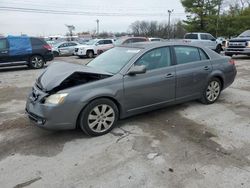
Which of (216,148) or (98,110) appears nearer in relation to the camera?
(216,148)

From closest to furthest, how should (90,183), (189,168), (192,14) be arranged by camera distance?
(90,183) → (189,168) → (192,14)

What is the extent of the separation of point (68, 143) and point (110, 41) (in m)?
19.0

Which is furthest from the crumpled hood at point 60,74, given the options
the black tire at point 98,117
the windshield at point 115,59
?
the black tire at point 98,117

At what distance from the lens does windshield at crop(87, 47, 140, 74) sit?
5059mm

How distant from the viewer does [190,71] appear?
5762mm

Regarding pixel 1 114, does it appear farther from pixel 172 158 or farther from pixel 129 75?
pixel 172 158

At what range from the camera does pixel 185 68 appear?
5.69m

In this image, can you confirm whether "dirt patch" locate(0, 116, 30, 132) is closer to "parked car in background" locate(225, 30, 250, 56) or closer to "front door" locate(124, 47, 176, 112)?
"front door" locate(124, 47, 176, 112)

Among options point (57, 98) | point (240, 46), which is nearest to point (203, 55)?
point (57, 98)

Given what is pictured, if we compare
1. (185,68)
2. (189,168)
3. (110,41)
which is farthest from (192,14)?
(189,168)

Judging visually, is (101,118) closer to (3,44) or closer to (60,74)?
(60,74)

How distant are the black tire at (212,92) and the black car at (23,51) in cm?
1047

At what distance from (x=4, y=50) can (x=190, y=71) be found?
10.6 m

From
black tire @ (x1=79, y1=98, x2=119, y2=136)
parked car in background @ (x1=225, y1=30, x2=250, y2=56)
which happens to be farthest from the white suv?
black tire @ (x1=79, y1=98, x2=119, y2=136)
